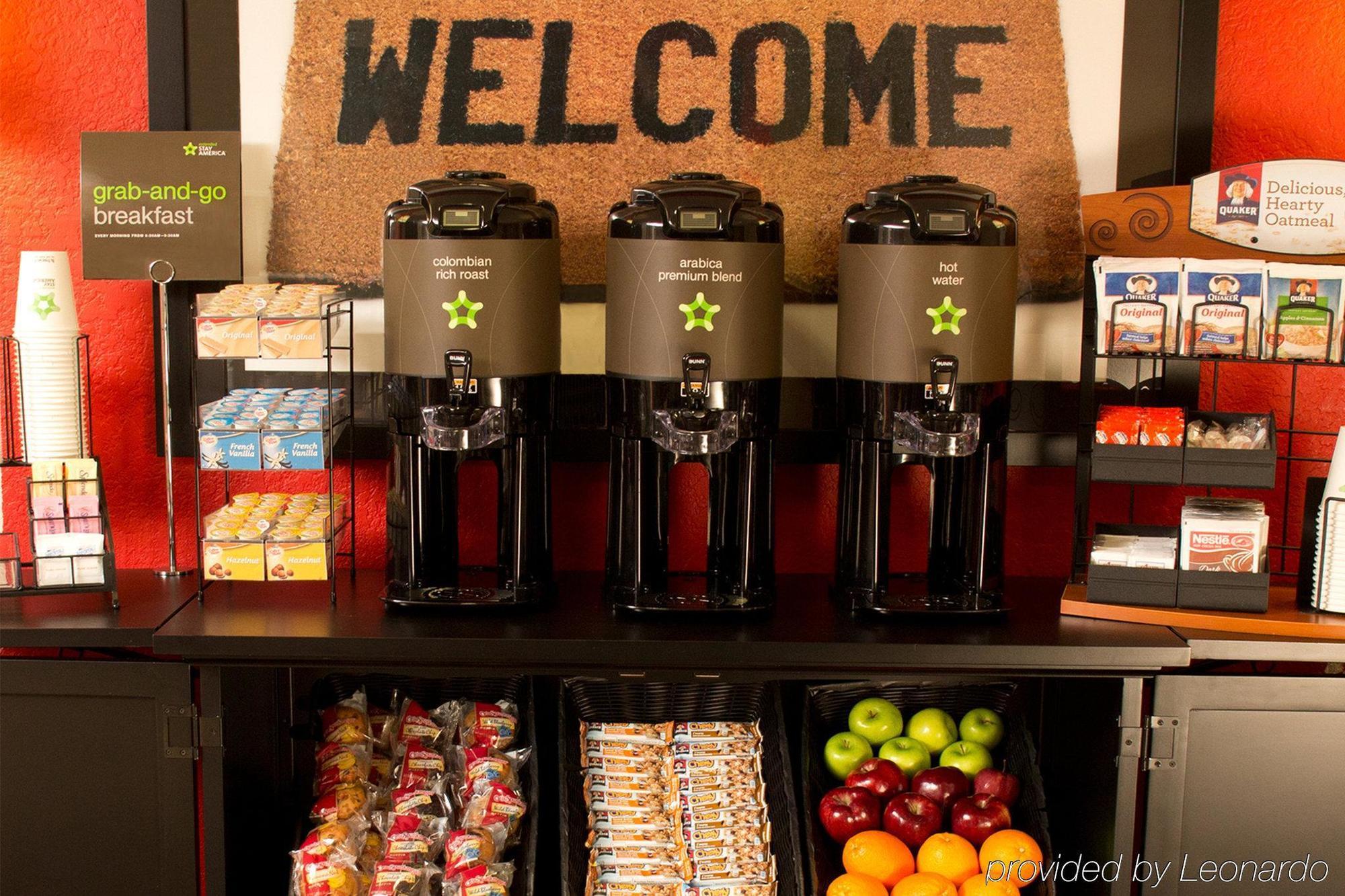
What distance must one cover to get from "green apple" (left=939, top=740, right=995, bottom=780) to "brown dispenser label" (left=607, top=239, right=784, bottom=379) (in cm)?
76

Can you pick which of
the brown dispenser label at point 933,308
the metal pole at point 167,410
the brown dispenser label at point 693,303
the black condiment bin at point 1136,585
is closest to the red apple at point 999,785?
the black condiment bin at point 1136,585

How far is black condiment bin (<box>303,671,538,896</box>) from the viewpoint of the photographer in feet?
6.84

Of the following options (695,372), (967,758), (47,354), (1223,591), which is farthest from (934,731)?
(47,354)

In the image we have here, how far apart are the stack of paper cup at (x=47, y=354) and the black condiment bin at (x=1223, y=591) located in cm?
188

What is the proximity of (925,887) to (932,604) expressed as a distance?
44 cm

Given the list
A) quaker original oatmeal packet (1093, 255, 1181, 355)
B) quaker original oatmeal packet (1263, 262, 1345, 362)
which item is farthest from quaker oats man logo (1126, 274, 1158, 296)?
quaker original oatmeal packet (1263, 262, 1345, 362)

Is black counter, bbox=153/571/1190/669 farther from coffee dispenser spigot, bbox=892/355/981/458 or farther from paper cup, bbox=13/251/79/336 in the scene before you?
paper cup, bbox=13/251/79/336

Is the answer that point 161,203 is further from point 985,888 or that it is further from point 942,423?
point 985,888

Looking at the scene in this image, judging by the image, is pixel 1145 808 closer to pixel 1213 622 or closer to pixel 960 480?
pixel 1213 622

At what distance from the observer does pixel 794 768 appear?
215 cm

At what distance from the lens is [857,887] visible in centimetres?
184

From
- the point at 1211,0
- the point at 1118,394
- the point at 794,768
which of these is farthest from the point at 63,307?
the point at 1211,0

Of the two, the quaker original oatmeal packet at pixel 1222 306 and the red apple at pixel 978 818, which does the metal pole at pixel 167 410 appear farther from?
the quaker original oatmeal packet at pixel 1222 306

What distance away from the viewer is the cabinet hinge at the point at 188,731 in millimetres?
1805
